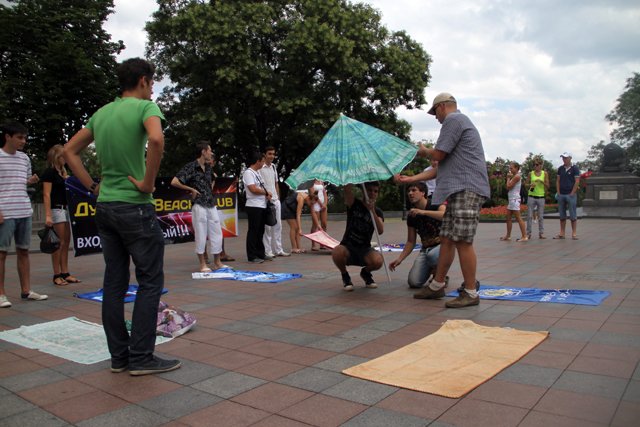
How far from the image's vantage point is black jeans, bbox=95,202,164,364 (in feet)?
11.4

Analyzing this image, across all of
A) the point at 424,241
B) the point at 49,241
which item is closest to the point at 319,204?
the point at 424,241

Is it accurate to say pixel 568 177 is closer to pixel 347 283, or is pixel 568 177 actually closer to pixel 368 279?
pixel 368 279

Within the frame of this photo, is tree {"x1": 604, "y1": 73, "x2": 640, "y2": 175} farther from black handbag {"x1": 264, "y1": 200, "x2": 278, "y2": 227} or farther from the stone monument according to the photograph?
black handbag {"x1": 264, "y1": 200, "x2": 278, "y2": 227}

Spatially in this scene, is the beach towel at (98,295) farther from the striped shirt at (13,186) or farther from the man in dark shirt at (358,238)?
the man in dark shirt at (358,238)

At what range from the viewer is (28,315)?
5.39 metres

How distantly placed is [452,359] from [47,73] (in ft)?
87.0

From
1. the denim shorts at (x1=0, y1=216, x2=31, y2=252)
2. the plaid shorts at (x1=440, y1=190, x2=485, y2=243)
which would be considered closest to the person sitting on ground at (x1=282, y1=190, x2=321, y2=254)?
the denim shorts at (x1=0, y1=216, x2=31, y2=252)

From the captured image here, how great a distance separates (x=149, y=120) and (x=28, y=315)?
3.22 m

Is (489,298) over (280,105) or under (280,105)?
under

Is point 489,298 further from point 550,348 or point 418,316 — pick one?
point 550,348

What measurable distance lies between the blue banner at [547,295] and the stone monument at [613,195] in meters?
17.4

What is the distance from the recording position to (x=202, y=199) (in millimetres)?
8055

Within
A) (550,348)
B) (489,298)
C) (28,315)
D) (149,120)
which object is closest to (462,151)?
(489,298)

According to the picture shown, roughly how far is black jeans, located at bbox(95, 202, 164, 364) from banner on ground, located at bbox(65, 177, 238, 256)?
14.4 ft
